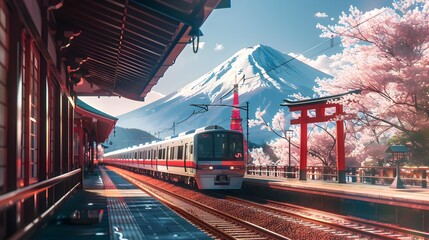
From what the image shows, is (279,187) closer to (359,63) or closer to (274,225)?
(274,225)

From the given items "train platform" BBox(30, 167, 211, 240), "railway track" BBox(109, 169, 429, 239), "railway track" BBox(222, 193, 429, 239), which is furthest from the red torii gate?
"train platform" BBox(30, 167, 211, 240)

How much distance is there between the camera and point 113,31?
11.5m

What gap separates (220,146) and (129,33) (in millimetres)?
13119

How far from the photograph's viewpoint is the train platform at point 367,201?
14.2 metres

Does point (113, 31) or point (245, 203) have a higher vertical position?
point (113, 31)

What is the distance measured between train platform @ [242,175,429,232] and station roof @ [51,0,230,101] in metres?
6.77

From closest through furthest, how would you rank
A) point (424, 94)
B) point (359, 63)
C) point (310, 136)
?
point (424, 94) < point (359, 63) < point (310, 136)

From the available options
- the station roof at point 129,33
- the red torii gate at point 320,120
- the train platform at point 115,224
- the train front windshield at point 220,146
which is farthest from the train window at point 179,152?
the train platform at point 115,224

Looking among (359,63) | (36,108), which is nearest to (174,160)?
(359,63)

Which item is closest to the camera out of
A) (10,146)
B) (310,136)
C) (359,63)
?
(10,146)

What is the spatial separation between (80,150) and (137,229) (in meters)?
18.9

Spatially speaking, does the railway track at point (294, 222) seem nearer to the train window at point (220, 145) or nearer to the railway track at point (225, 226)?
the railway track at point (225, 226)

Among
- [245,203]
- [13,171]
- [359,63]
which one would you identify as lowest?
[245,203]

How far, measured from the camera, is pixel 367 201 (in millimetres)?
15766
